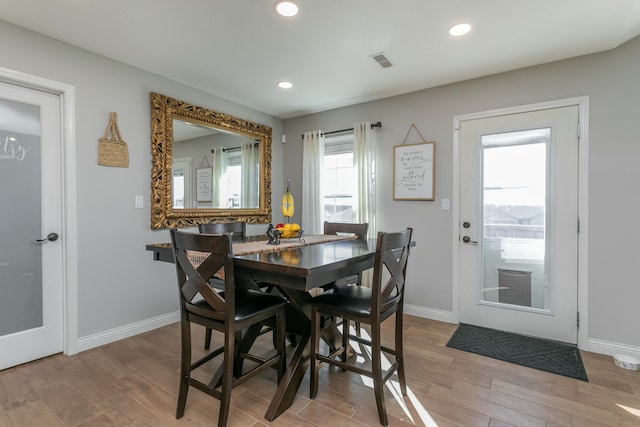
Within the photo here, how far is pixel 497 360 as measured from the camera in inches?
97.3

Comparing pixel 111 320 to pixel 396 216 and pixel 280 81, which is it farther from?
pixel 396 216

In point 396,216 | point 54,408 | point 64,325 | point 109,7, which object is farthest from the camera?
point 396,216

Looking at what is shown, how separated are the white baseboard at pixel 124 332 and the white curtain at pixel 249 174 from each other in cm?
147

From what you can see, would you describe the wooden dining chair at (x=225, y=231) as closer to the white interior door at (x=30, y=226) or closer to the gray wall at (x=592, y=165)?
the white interior door at (x=30, y=226)

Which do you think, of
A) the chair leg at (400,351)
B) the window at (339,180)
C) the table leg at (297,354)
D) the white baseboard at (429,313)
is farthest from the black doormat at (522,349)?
the window at (339,180)

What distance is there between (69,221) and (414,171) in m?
3.12

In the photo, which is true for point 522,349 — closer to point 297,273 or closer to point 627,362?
point 627,362

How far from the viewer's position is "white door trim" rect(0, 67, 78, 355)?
2.52 meters

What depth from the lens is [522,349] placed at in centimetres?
265

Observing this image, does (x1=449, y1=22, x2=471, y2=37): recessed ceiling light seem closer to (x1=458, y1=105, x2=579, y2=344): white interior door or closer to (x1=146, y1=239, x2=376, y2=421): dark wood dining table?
(x1=458, y1=105, x2=579, y2=344): white interior door

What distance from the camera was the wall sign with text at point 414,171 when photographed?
11.1 ft

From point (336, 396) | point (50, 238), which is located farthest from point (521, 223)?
point (50, 238)

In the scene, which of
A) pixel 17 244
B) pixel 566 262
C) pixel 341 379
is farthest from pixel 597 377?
pixel 17 244

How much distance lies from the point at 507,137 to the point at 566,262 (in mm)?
1192
